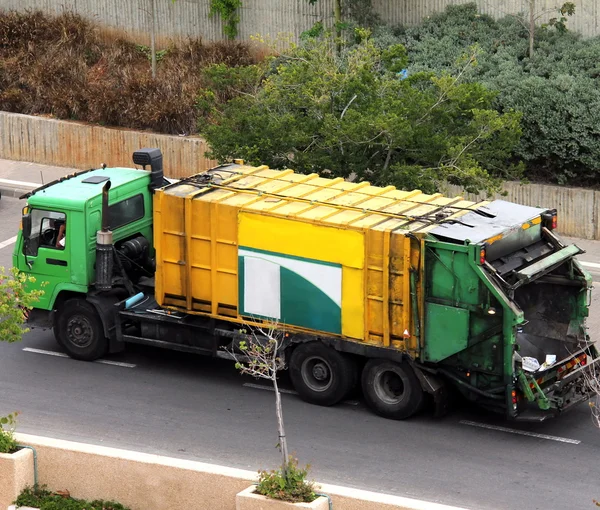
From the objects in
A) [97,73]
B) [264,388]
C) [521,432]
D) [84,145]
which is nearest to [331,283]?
[264,388]

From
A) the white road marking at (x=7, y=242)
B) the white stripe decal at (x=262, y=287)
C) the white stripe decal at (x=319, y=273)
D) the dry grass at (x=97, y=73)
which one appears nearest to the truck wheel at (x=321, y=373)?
the white stripe decal at (x=262, y=287)

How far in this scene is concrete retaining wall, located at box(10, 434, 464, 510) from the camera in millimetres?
14414

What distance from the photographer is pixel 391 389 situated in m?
18.2

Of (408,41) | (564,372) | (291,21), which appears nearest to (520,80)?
(408,41)

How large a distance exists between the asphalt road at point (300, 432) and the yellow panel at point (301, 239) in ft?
7.53

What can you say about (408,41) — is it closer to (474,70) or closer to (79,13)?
(474,70)

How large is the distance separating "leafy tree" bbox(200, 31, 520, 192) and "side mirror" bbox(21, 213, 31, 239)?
14.0 feet

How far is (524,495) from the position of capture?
52.2ft

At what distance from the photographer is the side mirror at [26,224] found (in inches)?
792

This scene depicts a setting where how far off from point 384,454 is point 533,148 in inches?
436

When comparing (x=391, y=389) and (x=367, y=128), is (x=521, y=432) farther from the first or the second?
(x=367, y=128)

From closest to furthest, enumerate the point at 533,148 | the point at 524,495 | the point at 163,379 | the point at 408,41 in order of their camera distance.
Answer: the point at 524,495, the point at 163,379, the point at 533,148, the point at 408,41

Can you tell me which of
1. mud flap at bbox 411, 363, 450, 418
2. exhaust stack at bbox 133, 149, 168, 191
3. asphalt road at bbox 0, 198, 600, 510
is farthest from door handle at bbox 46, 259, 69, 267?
mud flap at bbox 411, 363, 450, 418

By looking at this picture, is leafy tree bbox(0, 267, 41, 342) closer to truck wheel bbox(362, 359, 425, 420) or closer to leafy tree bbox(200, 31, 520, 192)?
truck wheel bbox(362, 359, 425, 420)
